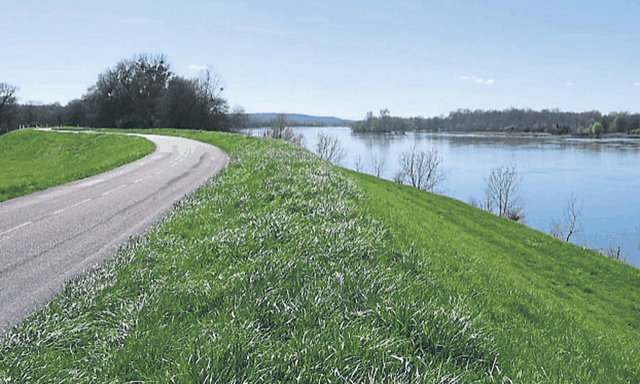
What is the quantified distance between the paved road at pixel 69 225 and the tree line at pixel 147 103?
162ft

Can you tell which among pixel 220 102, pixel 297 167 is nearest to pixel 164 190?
pixel 297 167

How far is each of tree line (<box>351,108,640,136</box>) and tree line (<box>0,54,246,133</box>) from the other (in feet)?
388

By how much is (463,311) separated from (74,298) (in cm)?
529

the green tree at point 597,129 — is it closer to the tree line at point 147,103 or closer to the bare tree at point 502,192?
the bare tree at point 502,192

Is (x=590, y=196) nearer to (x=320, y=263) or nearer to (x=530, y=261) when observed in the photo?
(x=530, y=261)

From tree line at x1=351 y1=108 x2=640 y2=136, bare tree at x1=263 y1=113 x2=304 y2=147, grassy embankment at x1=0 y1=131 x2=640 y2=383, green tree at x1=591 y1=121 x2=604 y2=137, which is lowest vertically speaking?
grassy embankment at x1=0 y1=131 x2=640 y2=383

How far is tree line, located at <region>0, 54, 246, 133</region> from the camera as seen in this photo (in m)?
61.4

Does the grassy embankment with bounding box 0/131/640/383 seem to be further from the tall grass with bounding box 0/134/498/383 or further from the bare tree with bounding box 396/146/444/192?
the bare tree with bounding box 396/146/444/192

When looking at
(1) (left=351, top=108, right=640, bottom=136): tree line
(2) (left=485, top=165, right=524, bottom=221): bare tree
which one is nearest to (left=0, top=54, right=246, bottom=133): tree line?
(2) (left=485, top=165, right=524, bottom=221): bare tree

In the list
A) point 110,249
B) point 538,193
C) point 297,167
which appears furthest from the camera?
point 538,193

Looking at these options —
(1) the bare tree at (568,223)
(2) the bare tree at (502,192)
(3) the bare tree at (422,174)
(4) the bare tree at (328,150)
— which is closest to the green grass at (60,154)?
(1) the bare tree at (568,223)

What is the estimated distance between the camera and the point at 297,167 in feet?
45.8

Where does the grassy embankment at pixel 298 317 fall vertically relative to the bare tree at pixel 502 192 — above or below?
above

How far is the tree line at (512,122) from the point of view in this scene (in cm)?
13412
